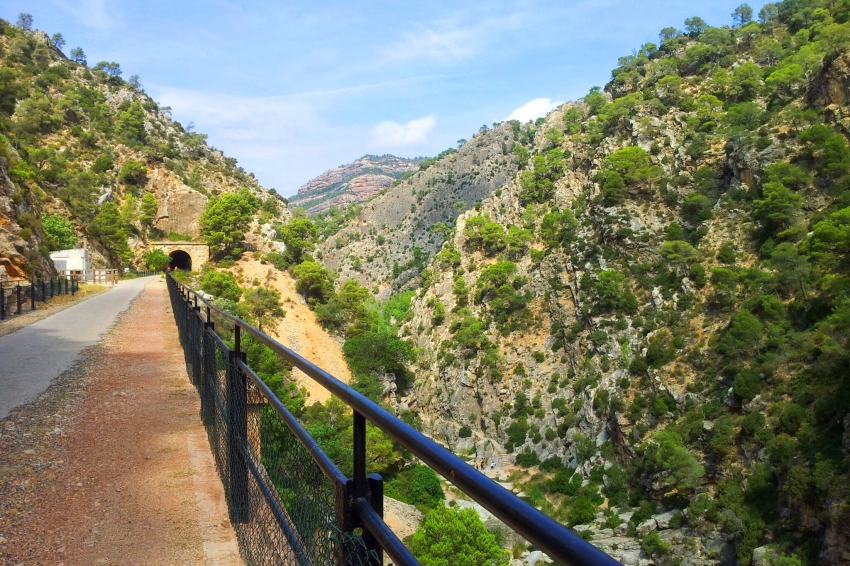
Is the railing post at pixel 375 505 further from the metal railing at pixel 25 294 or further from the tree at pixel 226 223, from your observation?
the tree at pixel 226 223

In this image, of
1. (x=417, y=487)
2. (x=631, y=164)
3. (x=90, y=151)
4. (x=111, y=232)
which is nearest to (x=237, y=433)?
(x=417, y=487)

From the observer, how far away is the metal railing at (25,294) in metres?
13.7

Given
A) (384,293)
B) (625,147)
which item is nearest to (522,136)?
(384,293)

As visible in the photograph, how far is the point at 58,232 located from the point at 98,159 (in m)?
19.4

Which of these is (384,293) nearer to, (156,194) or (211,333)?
(156,194)

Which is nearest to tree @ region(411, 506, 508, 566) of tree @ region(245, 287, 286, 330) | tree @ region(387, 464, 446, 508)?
tree @ region(387, 464, 446, 508)

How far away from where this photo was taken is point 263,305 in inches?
1422

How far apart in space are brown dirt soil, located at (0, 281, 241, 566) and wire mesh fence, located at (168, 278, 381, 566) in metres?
0.22

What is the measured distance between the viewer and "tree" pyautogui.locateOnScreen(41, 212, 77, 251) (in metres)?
32.5

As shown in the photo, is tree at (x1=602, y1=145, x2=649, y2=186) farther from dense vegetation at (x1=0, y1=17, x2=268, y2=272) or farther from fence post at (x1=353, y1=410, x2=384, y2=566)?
fence post at (x1=353, y1=410, x2=384, y2=566)

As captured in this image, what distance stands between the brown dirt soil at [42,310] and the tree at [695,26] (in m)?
85.0

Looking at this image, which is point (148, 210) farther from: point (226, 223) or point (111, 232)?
point (226, 223)

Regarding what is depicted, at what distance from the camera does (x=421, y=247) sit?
99.1 meters

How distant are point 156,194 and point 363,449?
189 feet
